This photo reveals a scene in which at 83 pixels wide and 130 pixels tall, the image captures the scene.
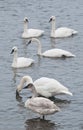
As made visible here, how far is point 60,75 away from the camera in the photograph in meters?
21.4

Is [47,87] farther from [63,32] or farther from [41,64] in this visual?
[63,32]

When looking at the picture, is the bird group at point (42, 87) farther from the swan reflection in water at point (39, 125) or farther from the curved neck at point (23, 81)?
the swan reflection in water at point (39, 125)

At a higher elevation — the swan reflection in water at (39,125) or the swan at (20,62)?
the swan at (20,62)

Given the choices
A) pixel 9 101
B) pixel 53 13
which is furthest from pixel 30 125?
pixel 53 13

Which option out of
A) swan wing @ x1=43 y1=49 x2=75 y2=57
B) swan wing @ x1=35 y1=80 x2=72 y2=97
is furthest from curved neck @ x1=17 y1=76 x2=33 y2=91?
swan wing @ x1=43 y1=49 x2=75 y2=57

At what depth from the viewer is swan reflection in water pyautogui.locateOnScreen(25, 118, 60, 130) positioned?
16.9 m

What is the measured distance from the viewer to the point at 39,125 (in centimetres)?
1703

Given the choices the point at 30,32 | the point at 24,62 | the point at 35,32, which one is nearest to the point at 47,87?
the point at 24,62

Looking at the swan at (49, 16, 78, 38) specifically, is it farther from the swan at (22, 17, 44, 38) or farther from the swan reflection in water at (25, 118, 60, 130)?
the swan reflection in water at (25, 118, 60, 130)

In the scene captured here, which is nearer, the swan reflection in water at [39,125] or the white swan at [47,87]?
the swan reflection in water at [39,125]

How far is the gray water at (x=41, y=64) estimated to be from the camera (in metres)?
17.2

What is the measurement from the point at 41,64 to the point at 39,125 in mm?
6454

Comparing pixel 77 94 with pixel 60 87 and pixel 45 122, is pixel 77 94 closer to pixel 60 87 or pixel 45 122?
pixel 60 87

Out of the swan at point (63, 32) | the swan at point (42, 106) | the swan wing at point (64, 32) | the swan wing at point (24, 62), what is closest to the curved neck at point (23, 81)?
the swan at point (42, 106)
